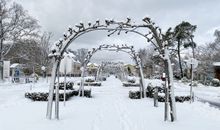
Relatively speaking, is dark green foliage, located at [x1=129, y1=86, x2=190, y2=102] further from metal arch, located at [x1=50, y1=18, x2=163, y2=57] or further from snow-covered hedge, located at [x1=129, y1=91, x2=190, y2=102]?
metal arch, located at [x1=50, y1=18, x2=163, y2=57]

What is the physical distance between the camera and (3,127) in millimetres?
12047

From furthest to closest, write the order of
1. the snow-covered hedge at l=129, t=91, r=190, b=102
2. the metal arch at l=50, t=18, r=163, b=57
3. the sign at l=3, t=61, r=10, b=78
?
the sign at l=3, t=61, r=10, b=78
the snow-covered hedge at l=129, t=91, r=190, b=102
the metal arch at l=50, t=18, r=163, b=57

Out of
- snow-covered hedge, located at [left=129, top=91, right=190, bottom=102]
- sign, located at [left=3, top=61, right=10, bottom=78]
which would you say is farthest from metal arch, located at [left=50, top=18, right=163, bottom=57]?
sign, located at [left=3, top=61, right=10, bottom=78]

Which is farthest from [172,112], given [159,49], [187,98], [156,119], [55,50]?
[187,98]

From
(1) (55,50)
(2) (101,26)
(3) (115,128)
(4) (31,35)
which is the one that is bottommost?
(3) (115,128)

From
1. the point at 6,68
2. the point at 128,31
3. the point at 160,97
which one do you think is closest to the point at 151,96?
the point at 160,97

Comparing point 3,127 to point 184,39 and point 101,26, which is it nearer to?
point 101,26

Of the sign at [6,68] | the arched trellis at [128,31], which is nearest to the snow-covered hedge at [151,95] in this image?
the arched trellis at [128,31]

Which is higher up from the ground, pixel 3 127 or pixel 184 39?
pixel 184 39

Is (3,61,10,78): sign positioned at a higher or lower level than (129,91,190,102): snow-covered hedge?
higher

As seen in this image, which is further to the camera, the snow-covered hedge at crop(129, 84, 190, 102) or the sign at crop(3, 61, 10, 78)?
the sign at crop(3, 61, 10, 78)

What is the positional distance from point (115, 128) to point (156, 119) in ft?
10.4

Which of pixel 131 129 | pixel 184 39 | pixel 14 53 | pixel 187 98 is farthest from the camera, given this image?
pixel 184 39

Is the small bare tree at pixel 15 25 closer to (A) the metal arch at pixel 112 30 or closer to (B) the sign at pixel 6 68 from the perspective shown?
(B) the sign at pixel 6 68
